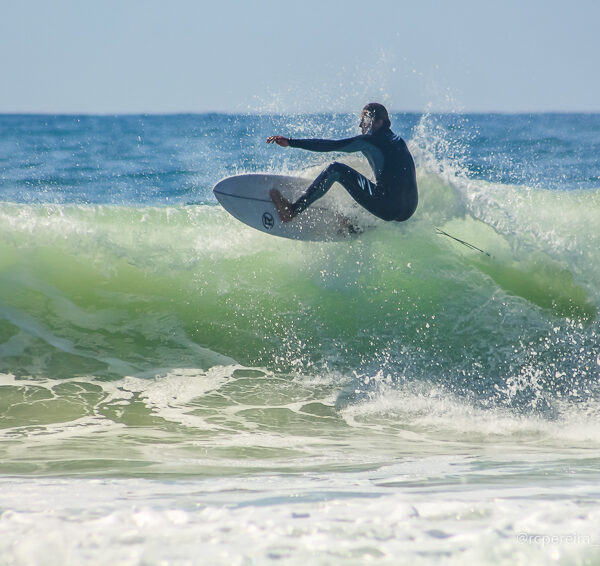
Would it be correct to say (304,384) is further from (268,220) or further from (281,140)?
(281,140)

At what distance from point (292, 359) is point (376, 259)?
1.48m

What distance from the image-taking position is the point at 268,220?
6.93 metres

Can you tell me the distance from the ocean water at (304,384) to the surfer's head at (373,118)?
0.86 metres

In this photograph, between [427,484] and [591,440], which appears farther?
[591,440]

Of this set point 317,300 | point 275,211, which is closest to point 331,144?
point 275,211

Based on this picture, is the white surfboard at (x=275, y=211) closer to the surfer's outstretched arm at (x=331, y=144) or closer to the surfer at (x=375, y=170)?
the surfer at (x=375, y=170)

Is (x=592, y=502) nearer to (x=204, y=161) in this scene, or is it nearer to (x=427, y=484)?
(x=427, y=484)

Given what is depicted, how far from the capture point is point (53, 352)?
21.3 feet

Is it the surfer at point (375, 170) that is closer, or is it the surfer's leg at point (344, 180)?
the surfer at point (375, 170)

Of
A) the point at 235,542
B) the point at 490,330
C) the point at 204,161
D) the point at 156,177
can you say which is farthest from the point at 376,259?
the point at 204,161

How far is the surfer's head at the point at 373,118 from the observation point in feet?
20.2
